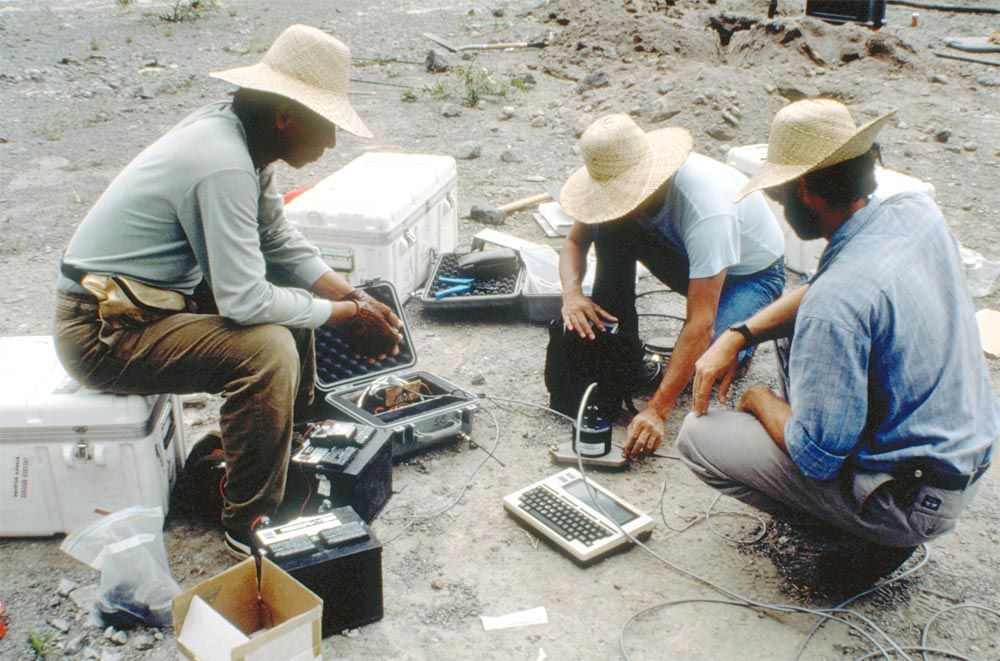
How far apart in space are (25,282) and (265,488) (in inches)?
123

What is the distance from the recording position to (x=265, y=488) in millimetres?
2824

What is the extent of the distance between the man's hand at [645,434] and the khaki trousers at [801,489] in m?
Answer: 0.34

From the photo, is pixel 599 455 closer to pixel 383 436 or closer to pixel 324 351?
pixel 383 436

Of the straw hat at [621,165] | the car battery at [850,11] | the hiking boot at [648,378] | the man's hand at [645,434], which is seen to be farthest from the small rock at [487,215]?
the car battery at [850,11]

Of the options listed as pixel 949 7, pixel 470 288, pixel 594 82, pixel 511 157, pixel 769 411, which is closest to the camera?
pixel 769 411

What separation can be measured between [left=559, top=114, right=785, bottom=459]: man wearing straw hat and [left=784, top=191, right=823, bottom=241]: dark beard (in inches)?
28.2

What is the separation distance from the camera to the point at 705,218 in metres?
3.38

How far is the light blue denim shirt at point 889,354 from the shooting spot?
2.29 metres

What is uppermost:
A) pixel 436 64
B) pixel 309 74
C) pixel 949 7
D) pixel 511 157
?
pixel 309 74

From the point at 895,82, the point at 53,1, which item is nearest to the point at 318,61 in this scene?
the point at 895,82

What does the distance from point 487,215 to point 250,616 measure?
405 centimetres

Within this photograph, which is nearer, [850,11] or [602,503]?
A: [602,503]

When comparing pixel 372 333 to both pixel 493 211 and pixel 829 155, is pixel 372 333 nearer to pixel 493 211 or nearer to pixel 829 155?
pixel 829 155

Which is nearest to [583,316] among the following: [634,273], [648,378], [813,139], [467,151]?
[634,273]
